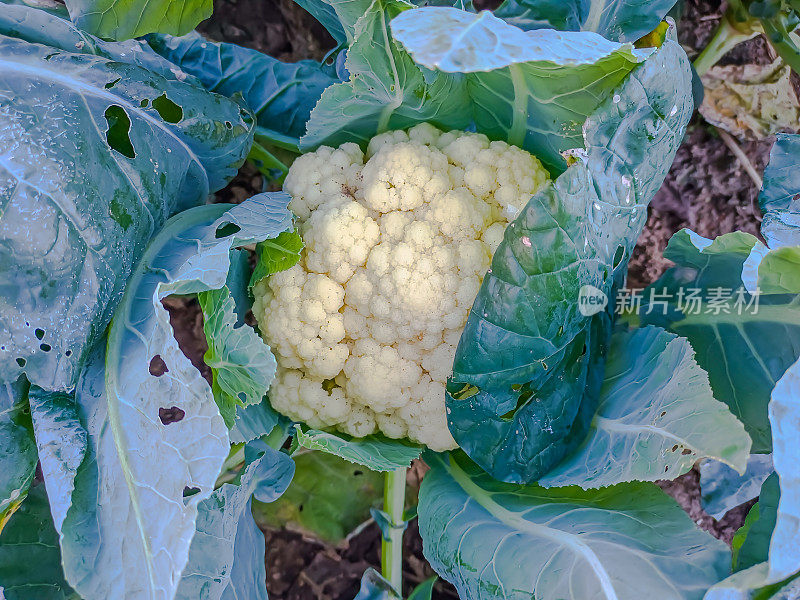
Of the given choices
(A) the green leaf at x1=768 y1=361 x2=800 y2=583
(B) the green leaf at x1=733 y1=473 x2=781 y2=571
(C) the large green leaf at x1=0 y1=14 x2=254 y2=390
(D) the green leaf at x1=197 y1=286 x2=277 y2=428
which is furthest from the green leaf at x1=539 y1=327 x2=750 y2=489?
(C) the large green leaf at x1=0 y1=14 x2=254 y2=390

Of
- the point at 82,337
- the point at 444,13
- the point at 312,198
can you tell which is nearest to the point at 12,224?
the point at 82,337

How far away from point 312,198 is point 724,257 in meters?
0.63

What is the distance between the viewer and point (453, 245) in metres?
0.98

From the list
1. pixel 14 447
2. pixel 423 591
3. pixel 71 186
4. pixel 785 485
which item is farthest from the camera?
pixel 423 591

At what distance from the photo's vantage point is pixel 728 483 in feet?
3.29

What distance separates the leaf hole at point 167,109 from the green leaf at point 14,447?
414 mm

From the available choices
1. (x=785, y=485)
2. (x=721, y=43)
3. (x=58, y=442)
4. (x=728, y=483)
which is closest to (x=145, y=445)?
(x=58, y=442)

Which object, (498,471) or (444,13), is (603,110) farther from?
(498,471)

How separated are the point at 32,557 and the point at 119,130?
28.1 inches

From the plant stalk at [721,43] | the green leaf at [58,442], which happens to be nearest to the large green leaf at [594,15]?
the plant stalk at [721,43]

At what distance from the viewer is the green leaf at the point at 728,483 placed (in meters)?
0.99

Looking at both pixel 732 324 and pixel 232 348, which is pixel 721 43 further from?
pixel 232 348

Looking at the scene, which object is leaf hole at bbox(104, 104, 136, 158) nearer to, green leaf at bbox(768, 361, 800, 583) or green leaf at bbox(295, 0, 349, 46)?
green leaf at bbox(295, 0, 349, 46)

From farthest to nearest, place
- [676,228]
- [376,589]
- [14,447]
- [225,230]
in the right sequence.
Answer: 1. [676,228]
2. [376,589]
3. [225,230]
4. [14,447]
